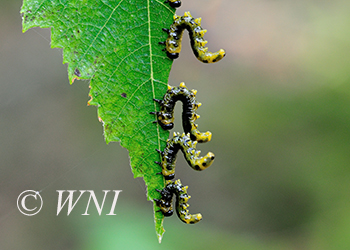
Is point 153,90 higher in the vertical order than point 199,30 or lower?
lower

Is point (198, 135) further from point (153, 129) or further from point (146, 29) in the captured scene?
point (146, 29)

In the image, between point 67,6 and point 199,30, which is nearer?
point 67,6

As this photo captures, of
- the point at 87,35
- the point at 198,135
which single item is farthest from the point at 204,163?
the point at 87,35

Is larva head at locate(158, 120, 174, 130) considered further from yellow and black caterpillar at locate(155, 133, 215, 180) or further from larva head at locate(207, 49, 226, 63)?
larva head at locate(207, 49, 226, 63)

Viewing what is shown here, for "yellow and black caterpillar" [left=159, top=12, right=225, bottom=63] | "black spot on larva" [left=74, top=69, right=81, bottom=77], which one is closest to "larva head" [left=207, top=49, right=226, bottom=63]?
"yellow and black caterpillar" [left=159, top=12, right=225, bottom=63]

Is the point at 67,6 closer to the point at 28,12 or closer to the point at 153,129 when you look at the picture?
the point at 28,12

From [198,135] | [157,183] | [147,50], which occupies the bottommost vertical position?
[157,183]
